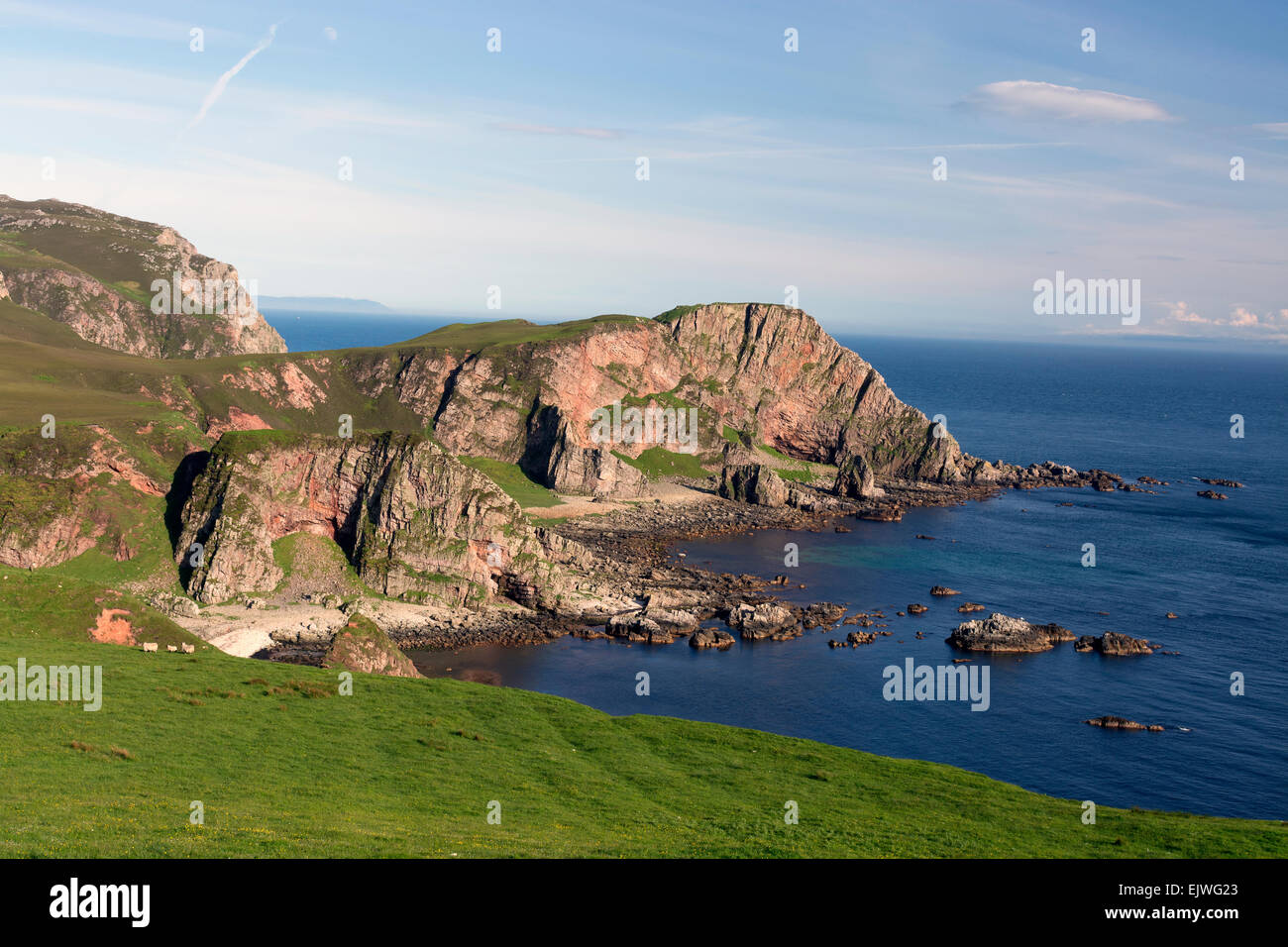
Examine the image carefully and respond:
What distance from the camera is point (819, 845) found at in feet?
113

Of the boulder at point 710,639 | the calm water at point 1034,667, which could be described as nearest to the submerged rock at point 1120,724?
the calm water at point 1034,667

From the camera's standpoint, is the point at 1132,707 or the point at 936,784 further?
the point at 1132,707

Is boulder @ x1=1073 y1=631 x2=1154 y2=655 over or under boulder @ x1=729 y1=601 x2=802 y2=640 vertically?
under

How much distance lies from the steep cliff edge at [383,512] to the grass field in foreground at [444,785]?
3473 cm

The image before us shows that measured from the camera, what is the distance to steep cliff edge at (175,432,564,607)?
9138 cm

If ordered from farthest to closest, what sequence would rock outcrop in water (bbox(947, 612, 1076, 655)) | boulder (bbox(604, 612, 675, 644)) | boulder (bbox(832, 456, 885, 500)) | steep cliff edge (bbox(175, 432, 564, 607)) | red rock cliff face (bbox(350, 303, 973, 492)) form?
boulder (bbox(832, 456, 885, 500))
red rock cliff face (bbox(350, 303, 973, 492))
boulder (bbox(604, 612, 675, 644))
rock outcrop in water (bbox(947, 612, 1076, 655))
steep cliff edge (bbox(175, 432, 564, 607))

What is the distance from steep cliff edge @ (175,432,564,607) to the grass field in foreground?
114 ft

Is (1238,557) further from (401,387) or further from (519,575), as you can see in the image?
(401,387)

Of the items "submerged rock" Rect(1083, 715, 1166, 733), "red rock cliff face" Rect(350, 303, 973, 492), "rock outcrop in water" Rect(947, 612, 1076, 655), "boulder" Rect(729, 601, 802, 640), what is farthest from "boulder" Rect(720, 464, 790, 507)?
"submerged rock" Rect(1083, 715, 1166, 733)

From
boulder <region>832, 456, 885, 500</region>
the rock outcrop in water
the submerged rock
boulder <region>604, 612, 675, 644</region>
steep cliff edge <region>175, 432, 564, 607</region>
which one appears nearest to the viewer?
the submerged rock

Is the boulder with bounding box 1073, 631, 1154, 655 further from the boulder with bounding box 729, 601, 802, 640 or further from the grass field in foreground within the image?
the grass field in foreground

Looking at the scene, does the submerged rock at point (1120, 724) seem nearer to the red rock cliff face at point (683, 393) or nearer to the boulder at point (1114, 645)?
the boulder at point (1114, 645)
